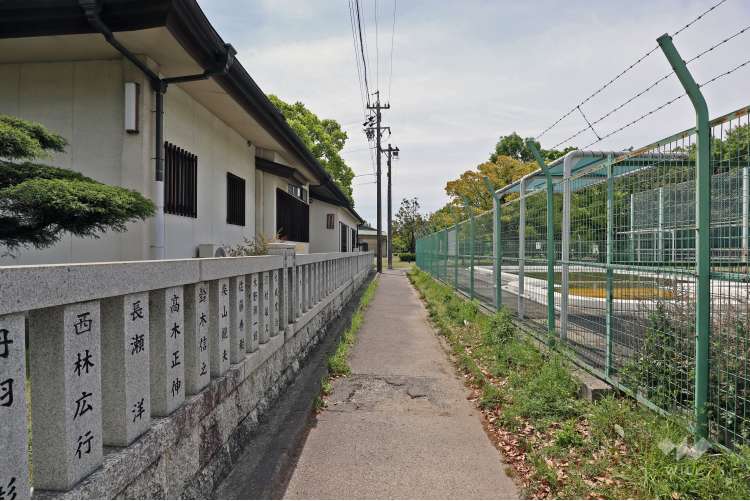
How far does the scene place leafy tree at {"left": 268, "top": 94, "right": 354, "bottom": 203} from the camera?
2818 centimetres

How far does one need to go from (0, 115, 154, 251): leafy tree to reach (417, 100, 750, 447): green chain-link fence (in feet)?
13.6

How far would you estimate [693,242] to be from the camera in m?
3.05

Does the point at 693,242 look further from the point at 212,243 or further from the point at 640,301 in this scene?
the point at 212,243

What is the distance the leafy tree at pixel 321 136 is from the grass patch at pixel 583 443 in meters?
22.8

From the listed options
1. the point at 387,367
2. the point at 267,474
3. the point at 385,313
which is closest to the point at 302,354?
the point at 387,367

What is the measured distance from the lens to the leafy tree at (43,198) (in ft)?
12.2

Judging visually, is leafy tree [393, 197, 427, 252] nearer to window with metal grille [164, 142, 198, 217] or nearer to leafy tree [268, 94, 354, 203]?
leafy tree [268, 94, 354, 203]

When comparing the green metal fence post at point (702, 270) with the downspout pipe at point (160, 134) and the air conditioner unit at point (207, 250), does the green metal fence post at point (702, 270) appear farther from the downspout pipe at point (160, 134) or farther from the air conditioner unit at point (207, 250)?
the air conditioner unit at point (207, 250)

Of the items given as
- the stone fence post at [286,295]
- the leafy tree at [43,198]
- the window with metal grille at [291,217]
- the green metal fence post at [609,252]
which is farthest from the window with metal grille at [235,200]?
the green metal fence post at [609,252]

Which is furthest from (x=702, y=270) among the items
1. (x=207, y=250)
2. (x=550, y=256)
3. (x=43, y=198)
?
(x=207, y=250)

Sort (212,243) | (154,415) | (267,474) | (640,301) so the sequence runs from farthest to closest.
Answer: (212,243) < (640,301) < (267,474) < (154,415)

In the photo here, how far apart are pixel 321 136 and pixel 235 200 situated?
22950mm

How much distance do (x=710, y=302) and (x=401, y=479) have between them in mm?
2154

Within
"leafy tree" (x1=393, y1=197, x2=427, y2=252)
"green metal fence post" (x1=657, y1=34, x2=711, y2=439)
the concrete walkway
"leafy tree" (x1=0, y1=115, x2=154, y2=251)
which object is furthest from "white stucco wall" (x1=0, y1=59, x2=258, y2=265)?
"leafy tree" (x1=393, y1=197, x2=427, y2=252)
